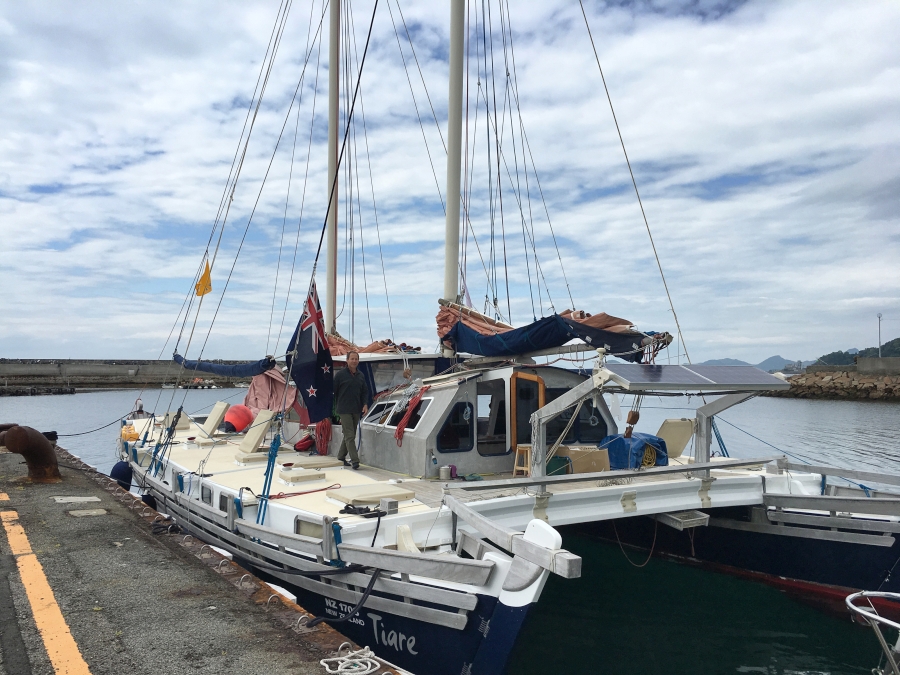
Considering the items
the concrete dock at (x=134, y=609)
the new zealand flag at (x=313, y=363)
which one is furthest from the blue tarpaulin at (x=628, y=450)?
the concrete dock at (x=134, y=609)

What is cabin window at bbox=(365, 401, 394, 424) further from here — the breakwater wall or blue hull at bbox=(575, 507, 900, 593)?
the breakwater wall

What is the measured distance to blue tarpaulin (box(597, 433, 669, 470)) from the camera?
29.5 ft

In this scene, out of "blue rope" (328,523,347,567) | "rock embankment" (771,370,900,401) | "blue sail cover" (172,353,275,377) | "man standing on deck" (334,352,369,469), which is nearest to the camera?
"blue rope" (328,523,347,567)

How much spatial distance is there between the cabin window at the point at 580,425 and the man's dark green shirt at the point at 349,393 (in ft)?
9.89

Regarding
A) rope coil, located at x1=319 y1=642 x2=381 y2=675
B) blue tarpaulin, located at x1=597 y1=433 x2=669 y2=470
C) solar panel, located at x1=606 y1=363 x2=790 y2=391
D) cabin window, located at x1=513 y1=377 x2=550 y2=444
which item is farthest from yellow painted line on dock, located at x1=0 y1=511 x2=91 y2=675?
blue tarpaulin, located at x1=597 y1=433 x2=669 y2=470

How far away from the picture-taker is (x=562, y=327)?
8727mm

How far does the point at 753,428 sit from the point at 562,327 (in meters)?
38.4

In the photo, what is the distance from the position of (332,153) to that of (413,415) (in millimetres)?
10169

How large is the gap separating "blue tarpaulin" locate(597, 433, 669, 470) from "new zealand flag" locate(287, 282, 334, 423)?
14.2 feet

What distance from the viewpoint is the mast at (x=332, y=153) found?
56.4ft

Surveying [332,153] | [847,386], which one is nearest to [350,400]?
[332,153]

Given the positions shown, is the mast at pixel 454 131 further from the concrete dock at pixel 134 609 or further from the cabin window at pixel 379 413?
the concrete dock at pixel 134 609

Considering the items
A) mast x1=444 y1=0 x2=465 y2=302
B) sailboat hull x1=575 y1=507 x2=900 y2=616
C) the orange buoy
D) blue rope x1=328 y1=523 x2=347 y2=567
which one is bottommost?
sailboat hull x1=575 y1=507 x2=900 y2=616

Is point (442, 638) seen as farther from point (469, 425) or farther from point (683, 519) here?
point (683, 519)
